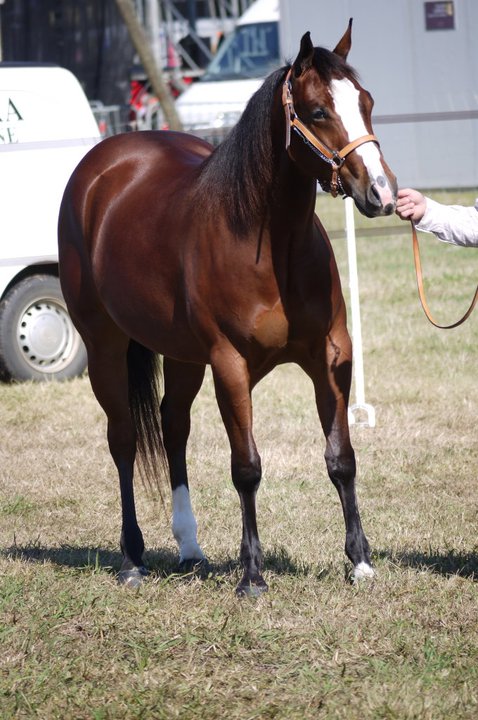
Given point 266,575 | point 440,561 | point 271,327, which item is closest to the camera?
point 271,327

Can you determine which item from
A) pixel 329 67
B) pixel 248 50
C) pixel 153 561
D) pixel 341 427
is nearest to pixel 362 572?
pixel 341 427

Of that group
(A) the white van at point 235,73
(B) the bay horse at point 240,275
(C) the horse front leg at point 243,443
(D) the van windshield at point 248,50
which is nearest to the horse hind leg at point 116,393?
(B) the bay horse at point 240,275

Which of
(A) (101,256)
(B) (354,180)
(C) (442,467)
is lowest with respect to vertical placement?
(C) (442,467)

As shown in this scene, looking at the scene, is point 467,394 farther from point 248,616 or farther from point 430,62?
point 430,62

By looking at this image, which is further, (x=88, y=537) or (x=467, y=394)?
(x=467, y=394)

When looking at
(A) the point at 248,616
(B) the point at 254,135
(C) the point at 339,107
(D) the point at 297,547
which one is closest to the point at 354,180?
(C) the point at 339,107

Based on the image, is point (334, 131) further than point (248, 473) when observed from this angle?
No

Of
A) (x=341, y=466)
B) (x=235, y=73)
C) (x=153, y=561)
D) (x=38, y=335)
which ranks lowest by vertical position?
(x=153, y=561)

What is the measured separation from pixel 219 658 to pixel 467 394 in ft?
13.9

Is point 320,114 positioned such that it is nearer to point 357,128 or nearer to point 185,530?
point 357,128

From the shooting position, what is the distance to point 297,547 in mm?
5023

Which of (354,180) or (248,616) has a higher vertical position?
(354,180)

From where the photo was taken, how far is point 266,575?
4582 mm

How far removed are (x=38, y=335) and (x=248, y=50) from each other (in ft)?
42.5
